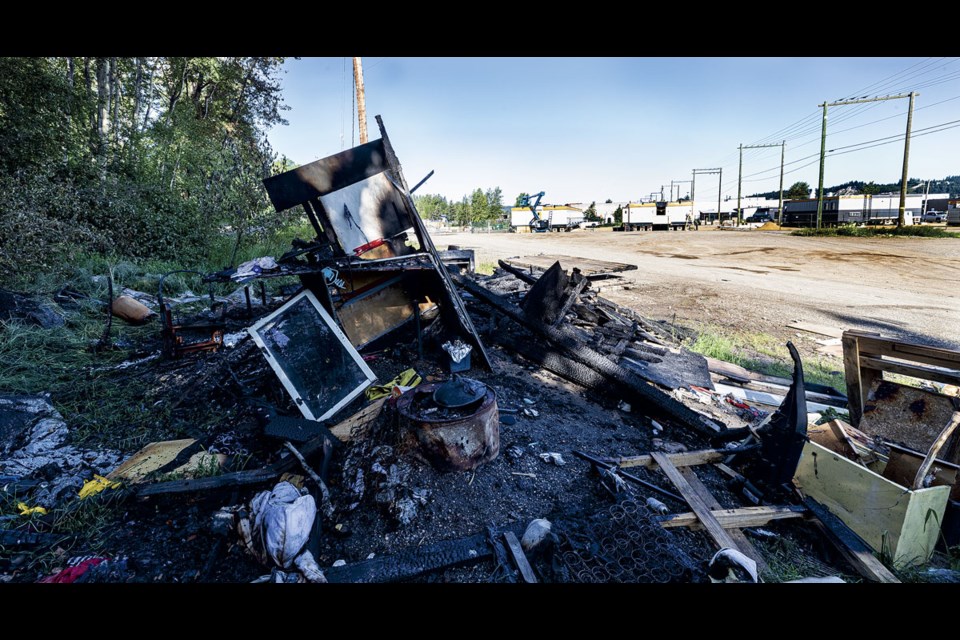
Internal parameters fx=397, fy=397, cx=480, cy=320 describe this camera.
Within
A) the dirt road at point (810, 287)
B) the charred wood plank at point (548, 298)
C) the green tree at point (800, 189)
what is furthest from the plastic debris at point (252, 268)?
the green tree at point (800, 189)

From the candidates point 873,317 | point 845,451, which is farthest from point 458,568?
point 873,317

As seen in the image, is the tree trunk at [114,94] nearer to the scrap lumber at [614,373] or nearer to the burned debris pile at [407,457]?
the burned debris pile at [407,457]

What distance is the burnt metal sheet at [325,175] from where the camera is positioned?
4594 millimetres

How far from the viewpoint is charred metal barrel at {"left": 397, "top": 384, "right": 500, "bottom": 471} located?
3195 millimetres

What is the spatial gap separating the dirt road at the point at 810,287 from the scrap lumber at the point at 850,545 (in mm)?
6375

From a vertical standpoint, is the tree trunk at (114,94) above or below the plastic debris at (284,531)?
above

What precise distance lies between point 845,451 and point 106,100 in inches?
831

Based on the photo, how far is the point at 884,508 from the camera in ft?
8.97

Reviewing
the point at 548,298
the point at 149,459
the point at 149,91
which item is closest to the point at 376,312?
the point at 548,298

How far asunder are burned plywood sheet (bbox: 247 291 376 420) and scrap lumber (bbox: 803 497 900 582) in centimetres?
413

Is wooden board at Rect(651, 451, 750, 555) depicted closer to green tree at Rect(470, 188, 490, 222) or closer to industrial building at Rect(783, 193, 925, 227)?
industrial building at Rect(783, 193, 925, 227)

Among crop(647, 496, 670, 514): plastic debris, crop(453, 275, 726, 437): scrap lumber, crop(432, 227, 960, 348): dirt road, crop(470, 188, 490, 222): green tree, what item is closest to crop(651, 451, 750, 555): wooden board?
crop(647, 496, 670, 514): plastic debris

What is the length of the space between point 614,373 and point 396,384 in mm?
2649
